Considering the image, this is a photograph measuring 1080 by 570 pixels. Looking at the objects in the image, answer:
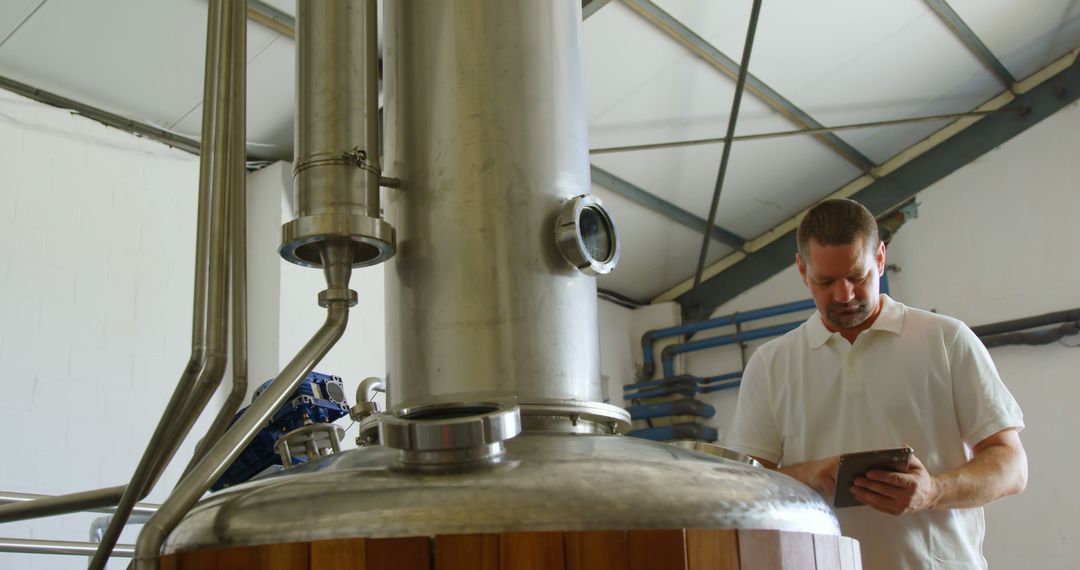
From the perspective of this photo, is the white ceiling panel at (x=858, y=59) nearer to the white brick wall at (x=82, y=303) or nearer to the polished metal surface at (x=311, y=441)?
the white brick wall at (x=82, y=303)

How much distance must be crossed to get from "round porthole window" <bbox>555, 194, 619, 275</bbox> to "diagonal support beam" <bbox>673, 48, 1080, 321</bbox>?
4.25m

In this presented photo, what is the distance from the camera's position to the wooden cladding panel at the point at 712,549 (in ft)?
3.34

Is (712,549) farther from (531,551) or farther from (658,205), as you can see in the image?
(658,205)

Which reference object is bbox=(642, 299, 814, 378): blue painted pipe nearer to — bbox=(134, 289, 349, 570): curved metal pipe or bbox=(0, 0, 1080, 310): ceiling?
bbox=(0, 0, 1080, 310): ceiling

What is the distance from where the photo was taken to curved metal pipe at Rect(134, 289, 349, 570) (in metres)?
1.08

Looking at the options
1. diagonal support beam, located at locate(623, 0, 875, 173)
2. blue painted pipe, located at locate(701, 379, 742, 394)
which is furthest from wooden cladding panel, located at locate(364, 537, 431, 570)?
blue painted pipe, located at locate(701, 379, 742, 394)

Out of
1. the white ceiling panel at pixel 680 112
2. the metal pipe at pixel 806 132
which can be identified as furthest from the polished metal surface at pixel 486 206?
the metal pipe at pixel 806 132

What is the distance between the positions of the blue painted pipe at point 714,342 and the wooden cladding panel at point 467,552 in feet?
14.8

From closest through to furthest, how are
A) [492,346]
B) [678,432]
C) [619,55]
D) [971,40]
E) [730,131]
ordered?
[492,346] < [619,55] < [730,131] < [971,40] < [678,432]

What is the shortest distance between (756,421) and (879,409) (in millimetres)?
241

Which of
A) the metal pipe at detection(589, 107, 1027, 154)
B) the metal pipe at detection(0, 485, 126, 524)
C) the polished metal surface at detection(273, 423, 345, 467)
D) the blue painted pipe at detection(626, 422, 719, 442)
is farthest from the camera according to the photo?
the blue painted pipe at detection(626, 422, 719, 442)

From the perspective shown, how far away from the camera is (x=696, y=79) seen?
4.29m

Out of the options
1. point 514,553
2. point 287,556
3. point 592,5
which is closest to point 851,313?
point 514,553

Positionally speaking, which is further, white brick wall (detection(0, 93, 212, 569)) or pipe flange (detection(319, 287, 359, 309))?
white brick wall (detection(0, 93, 212, 569))
